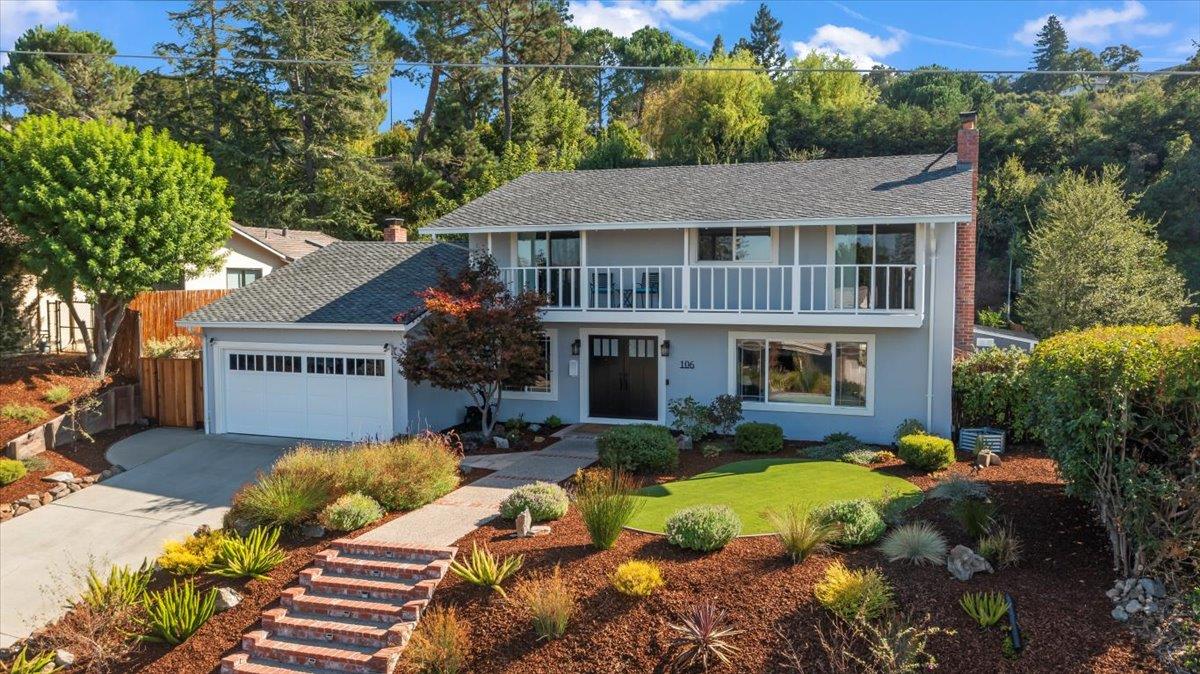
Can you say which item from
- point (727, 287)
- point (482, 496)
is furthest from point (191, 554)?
point (727, 287)

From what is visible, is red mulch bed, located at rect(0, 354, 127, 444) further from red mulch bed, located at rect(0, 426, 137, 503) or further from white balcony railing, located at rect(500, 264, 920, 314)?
white balcony railing, located at rect(500, 264, 920, 314)

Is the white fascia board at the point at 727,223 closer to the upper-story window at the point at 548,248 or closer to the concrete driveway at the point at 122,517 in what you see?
the upper-story window at the point at 548,248

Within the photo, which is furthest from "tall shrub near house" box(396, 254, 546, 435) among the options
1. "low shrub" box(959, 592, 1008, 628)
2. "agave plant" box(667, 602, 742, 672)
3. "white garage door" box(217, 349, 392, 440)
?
"low shrub" box(959, 592, 1008, 628)

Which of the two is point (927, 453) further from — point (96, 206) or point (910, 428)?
point (96, 206)

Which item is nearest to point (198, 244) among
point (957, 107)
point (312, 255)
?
point (312, 255)

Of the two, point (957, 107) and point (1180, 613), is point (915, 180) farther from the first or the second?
point (957, 107)

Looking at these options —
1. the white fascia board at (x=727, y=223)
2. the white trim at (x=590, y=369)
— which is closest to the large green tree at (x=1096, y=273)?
the white fascia board at (x=727, y=223)
